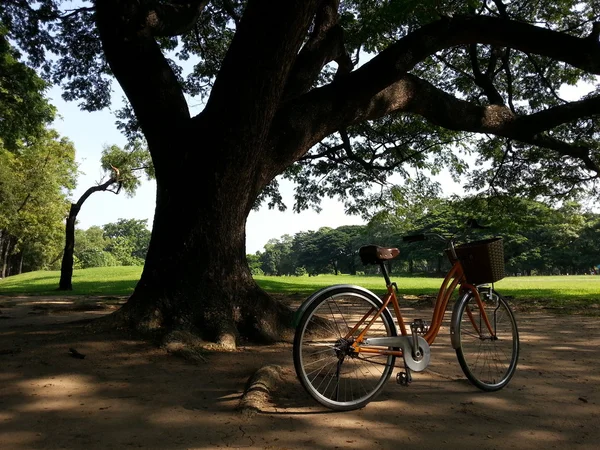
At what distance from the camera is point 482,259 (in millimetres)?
3586

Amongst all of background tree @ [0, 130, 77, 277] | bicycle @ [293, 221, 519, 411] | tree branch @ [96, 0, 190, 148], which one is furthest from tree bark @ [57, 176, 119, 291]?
background tree @ [0, 130, 77, 277]

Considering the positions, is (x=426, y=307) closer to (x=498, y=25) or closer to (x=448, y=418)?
(x=498, y=25)

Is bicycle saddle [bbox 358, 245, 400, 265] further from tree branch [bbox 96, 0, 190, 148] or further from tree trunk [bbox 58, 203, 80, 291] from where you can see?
tree trunk [bbox 58, 203, 80, 291]

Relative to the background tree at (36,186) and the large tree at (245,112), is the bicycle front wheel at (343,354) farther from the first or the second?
the background tree at (36,186)

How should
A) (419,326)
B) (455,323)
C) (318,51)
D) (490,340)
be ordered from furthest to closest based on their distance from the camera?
1. (318,51)
2. (490,340)
3. (455,323)
4. (419,326)

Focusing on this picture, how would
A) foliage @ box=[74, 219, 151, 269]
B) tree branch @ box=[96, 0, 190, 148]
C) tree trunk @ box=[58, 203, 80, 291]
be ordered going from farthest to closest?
foliage @ box=[74, 219, 151, 269] → tree trunk @ box=[58, 203, 80, 291] → tree branch @ box=[96, 0, 190, 148]

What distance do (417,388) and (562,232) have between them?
53558mm

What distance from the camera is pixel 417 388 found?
11.8 feet

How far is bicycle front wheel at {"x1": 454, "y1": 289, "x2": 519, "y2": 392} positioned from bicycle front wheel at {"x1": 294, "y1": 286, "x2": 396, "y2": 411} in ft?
2.46

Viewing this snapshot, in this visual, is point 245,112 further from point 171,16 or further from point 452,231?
point 452,231

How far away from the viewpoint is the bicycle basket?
11.7ft

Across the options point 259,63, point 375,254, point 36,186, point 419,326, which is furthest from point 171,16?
point 36,186

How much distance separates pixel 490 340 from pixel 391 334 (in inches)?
45.1

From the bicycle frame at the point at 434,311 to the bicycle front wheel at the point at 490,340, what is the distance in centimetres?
4
